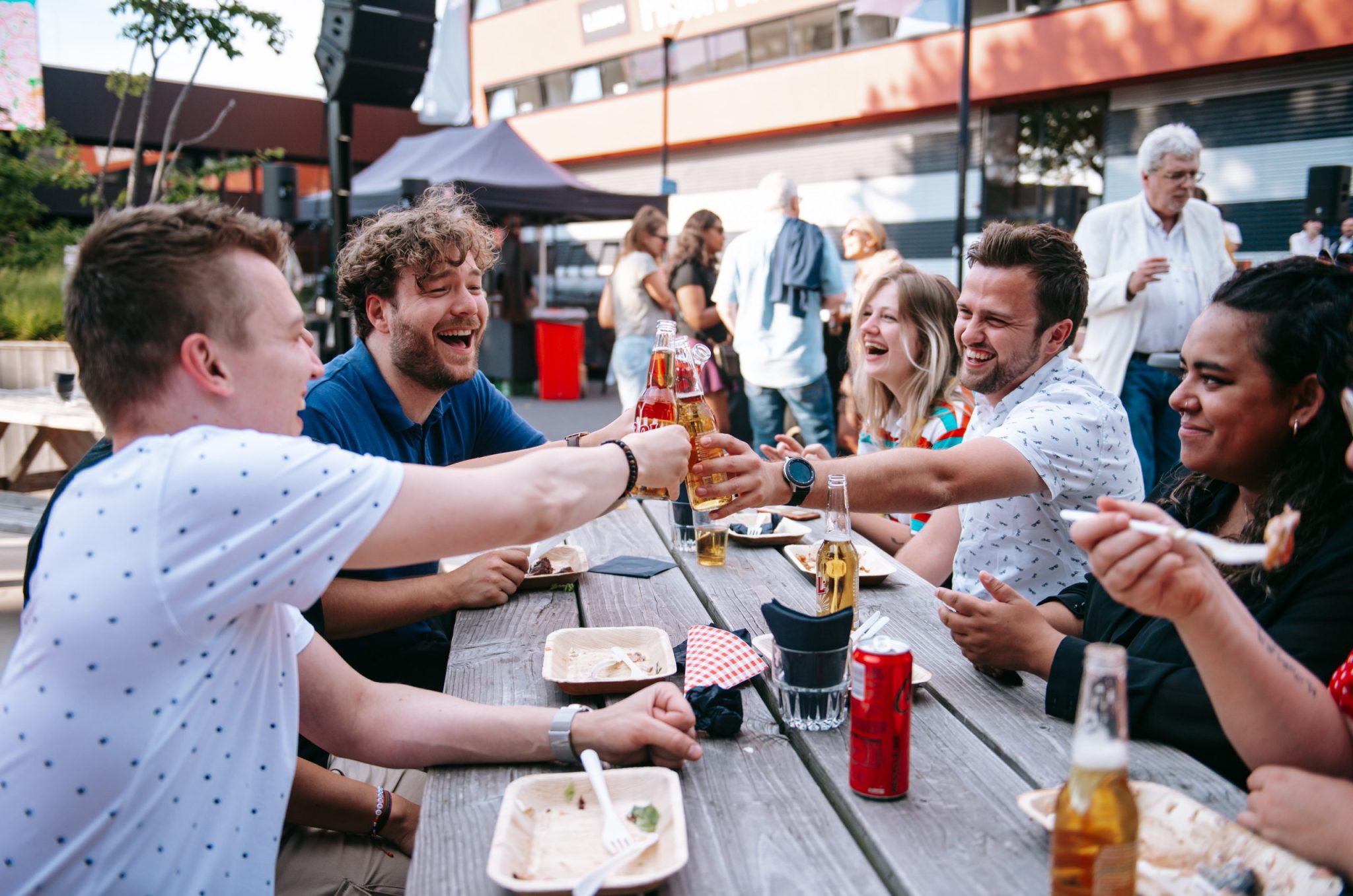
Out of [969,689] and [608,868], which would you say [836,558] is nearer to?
[969,689]

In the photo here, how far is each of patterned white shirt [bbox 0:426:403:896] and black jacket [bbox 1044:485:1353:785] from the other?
1.08 m

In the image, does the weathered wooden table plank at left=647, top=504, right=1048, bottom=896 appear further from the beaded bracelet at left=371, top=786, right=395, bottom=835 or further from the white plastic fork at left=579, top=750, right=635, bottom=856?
the beaded bracelet at left=371, top=786, right=395, bottom=835

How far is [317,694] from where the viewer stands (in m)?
1.49

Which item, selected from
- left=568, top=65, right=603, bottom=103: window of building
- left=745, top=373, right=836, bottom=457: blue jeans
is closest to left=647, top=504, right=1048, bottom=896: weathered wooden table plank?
left=745, top=373, right=836, bottom=457: blue jeans

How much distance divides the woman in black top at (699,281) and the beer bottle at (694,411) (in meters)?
4.23

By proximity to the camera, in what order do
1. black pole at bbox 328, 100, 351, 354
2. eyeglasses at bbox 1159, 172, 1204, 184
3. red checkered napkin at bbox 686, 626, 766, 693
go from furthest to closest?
black pole at bbox 328, 100, 351, 354, eyeglasses at bbox 1159, 172, 1204, 184, red checkered napkin at bbox 686, 626, 766, 693

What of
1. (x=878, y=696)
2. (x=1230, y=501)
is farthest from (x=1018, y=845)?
(x=1230, y=501)

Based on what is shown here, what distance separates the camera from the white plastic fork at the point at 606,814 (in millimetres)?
1140

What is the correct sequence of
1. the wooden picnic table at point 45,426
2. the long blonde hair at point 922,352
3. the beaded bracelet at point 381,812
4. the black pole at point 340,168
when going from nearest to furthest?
the beaded bracelet at point 381,812
the long blonde hair at point 922,352
the wooden picnic table at point 45,426
the black pole at point 340,168

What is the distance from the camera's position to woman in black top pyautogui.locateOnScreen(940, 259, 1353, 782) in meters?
1.34

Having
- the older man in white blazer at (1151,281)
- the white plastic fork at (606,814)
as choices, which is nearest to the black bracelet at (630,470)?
the white plastic fork at (606,814)

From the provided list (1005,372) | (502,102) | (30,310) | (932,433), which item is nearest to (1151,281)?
(932,433)

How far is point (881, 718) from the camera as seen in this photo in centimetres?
119

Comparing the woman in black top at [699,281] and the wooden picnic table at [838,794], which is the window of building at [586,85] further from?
the wooden picnic table at [838,794]
